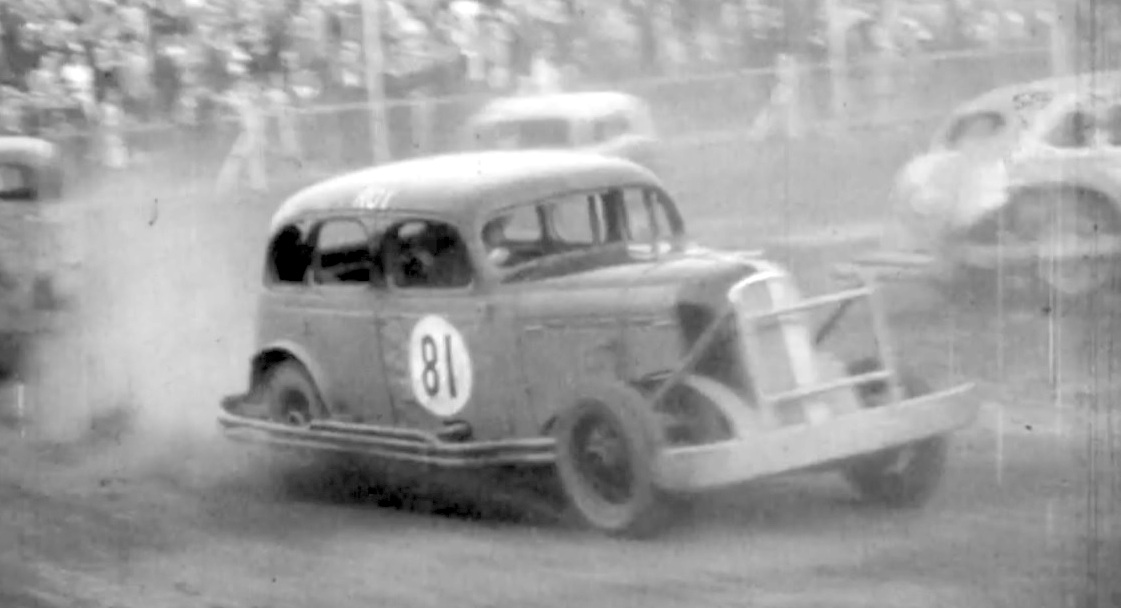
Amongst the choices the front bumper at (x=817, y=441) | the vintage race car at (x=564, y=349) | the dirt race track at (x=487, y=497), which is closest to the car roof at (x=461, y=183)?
the vintage race car at (x=564, y=349)

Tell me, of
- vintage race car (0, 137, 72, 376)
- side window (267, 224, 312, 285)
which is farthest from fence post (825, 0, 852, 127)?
vintage race car (0, 137, 72, 376)

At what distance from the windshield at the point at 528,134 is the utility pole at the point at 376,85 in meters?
0.15

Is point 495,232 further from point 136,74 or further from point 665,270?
point 136,74

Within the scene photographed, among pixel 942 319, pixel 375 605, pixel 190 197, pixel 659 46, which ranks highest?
pixel 659 46

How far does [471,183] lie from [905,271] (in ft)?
2.22

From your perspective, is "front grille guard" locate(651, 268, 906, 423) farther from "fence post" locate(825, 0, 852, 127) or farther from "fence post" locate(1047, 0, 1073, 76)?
"fence post" locate(1047, 0, 1073, 76)

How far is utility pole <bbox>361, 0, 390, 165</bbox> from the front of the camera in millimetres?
2689

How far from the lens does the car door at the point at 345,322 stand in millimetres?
2738

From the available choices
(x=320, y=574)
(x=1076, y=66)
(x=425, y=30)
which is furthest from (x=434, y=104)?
(x=1076, y=66)

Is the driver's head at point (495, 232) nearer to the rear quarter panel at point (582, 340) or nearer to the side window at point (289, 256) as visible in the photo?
the rear quarter panel at point (582, 340)

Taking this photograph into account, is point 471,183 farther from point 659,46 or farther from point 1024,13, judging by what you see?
point 1024,13

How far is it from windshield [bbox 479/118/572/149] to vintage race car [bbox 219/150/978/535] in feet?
0.09

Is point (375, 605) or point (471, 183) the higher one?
point (471, 183)

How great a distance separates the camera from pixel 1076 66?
2.32 meters
